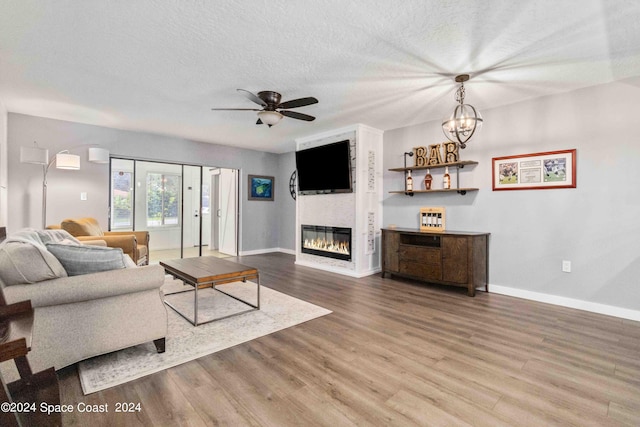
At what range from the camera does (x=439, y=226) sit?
4.60 meters

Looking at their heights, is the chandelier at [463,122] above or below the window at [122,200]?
above

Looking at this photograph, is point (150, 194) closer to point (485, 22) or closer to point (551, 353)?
point (485, 22)

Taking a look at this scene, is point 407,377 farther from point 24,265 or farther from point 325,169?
point 325,169

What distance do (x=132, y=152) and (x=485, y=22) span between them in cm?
559

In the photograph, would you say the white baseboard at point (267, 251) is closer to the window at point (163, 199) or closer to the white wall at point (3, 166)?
the window at point (163, 199)

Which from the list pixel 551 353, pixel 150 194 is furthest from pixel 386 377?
pixel 150 194

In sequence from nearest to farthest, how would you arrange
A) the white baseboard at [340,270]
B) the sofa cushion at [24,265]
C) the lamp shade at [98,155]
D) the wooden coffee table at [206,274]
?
the sofa cushion at [24,265], the wooden coffee table at [206,274], the lamp shade at [98,155], the white baseboard at [340,270]

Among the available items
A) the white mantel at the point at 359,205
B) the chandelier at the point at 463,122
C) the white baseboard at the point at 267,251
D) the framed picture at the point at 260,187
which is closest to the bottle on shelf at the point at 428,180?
the white mantel at the point at 359,205

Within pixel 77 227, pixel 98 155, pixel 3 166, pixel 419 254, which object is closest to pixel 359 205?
pixel 419 254

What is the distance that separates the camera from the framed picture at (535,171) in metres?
3.58

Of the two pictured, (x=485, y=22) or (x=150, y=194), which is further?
(x=150, y=194)

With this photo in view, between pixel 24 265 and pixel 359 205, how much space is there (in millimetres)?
4055

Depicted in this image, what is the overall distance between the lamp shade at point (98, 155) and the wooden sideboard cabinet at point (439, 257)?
4.64 m

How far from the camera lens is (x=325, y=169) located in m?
5.52
